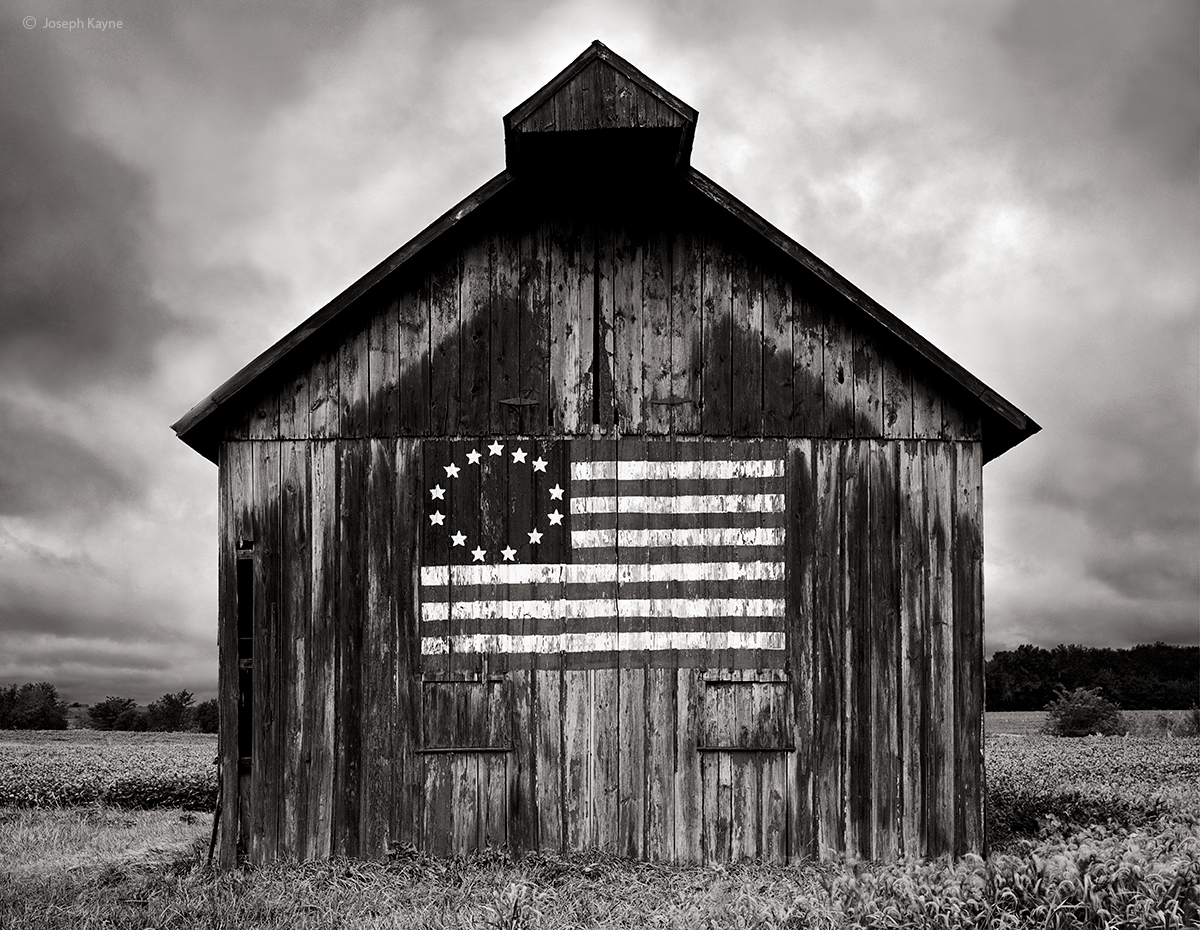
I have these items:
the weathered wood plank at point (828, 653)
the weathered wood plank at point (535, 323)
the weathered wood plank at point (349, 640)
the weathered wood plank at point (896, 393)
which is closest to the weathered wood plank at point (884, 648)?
the weathered wood plank at point (896, 393)

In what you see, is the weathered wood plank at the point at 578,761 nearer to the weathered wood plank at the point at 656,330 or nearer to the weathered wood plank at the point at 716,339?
the weathered wood plank at the point at 656,330

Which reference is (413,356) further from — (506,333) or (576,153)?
(576,153)

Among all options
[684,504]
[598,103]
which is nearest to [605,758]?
[684,504]

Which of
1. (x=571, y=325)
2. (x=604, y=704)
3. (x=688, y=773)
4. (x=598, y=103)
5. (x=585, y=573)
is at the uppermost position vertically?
(x=598, y=103)

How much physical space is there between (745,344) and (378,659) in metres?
4.87

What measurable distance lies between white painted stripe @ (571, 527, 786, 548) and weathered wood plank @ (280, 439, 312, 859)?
2.72 metres

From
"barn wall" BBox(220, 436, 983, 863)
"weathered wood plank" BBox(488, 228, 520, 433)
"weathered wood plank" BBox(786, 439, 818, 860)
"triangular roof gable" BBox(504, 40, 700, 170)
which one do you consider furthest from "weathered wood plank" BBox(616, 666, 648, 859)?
"triangular roof gable" BBox(504, 40, 700, 170)

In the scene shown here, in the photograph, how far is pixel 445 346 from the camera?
423 inches

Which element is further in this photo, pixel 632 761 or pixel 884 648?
pixel 884 648

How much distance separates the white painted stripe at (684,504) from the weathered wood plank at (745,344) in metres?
0.68

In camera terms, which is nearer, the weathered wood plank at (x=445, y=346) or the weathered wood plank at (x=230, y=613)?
the weathered wood plank at (x=230, y=613)

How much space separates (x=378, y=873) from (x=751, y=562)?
4.60m

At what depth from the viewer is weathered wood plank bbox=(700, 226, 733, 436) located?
1067 centimetres

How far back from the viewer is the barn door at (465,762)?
1018 centimetres
